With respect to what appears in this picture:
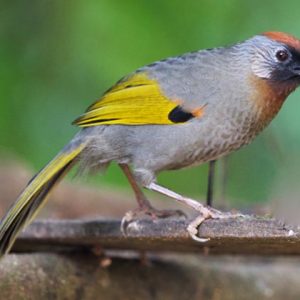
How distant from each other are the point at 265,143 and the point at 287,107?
0.34 m

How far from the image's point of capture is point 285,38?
158 inches

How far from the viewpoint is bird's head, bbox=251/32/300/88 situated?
158 inches

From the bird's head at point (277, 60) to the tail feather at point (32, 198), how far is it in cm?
81

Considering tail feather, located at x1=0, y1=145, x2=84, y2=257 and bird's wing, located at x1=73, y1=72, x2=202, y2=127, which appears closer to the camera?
tail feather, located at x1=0, y1=145, x2=84, y2=257

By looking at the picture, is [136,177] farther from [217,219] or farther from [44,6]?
[44,6]

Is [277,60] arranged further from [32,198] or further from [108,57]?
[108,57]

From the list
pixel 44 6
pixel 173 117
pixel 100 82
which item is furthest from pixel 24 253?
pixel 44 6

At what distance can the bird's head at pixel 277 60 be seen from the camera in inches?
158

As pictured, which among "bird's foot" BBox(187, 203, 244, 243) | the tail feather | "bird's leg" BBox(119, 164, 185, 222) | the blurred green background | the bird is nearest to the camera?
"bird's foot" BBox(187, 203, 244, 243)

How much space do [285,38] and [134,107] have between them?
2.21ft

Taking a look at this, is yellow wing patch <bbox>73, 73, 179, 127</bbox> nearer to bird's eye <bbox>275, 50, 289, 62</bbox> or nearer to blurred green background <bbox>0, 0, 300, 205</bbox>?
bird's eye <bbox>275, 50, 289, 62</bbox>

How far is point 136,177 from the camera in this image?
160 inches

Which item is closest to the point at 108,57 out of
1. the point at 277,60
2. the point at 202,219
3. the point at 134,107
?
the point at 134,107

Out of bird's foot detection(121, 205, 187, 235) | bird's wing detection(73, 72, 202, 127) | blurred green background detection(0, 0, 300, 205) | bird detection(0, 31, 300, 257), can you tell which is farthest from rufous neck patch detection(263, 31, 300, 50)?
blurred green background detection(0, 0, 300, 205)
